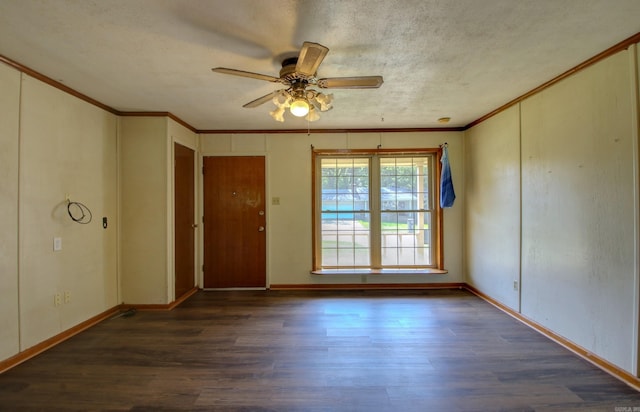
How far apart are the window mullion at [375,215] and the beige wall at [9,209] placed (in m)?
3.88

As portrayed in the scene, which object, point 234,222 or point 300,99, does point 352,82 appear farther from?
point 234,222

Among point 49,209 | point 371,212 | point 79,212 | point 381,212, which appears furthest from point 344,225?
point 49,209

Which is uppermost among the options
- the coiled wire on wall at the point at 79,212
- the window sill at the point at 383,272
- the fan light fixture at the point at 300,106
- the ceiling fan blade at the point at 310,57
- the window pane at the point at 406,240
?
the ceiling fan blade at the point at 310,57

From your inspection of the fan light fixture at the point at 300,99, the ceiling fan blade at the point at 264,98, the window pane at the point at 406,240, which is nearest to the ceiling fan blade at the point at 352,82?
the fan light fixture at the point at 300,99

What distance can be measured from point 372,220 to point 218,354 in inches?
109

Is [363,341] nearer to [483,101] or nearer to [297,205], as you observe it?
[297,205]

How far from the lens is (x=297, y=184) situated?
4191 mm

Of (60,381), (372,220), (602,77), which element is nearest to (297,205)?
(372,220)

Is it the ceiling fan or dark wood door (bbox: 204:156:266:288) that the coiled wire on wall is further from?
the ceiling fan

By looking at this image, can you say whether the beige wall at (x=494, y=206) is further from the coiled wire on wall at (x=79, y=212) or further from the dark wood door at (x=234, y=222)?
the coiled wire on wall at (x=79, y=212)

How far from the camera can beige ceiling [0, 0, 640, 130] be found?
1.58 meters

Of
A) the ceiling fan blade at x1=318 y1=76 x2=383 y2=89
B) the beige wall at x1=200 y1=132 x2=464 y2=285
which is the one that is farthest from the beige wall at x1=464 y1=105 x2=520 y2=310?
the ceiling fan blade at x1=318 y1=76 x2=383 y2=89

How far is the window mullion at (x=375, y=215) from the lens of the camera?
4.28 meters

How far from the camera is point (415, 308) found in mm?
3396
